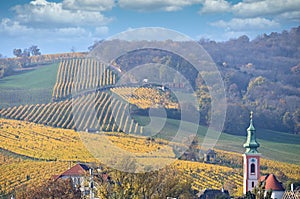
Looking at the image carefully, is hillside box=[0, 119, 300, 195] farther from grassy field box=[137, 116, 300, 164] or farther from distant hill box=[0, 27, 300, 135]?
distant hill box=[0, 27, 300, 135]

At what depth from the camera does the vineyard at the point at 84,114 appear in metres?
50.1

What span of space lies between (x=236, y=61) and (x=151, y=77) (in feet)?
142

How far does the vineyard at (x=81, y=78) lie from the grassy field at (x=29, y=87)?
713 millimetres

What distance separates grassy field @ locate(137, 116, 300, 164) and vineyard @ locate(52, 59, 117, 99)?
22.9 ft

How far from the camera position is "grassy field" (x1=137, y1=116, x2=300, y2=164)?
52.5 metres

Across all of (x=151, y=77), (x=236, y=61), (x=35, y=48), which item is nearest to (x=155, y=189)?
(x=151, y=77)

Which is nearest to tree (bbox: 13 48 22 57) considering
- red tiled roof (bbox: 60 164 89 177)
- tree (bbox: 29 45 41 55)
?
tree (bbox: 29 45 41 55)

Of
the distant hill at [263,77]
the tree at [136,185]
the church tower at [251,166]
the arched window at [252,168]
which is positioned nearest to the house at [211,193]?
the church tower at [251,166]

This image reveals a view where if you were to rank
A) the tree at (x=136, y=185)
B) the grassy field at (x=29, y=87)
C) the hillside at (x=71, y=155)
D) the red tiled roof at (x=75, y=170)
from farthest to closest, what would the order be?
the grassy field at (x=29, y=87) → the hillside at (x=71, y=155) → the red tiled roof at (x=75, y=170) → the tree at (x=136, y=185)

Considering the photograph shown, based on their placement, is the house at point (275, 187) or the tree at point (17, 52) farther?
the tree at point (17, 52)

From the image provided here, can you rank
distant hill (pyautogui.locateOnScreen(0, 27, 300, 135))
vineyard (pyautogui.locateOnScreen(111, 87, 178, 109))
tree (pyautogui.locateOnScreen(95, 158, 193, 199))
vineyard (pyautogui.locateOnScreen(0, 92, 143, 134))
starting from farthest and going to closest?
distant hill (pyautogui.locateOnScreen(0, 27, 300, 135)), vineyard (pyautogui.locateOnScreen(111, 87, 178, 109)), vineyard (pyautogui.locateOnScreen(0, 92, 143, 134)), tree (pyautogui.locateOnScreen(95, 158, 193, 199))

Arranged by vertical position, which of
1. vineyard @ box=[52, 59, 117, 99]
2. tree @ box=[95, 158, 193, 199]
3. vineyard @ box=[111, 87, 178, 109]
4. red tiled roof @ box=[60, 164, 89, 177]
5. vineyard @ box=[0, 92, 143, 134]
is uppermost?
vineyard @ box=[52, 59, 117, 99]

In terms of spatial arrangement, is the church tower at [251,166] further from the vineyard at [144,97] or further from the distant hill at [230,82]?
the distant hill at [230,82]

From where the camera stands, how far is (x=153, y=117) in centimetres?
5241
